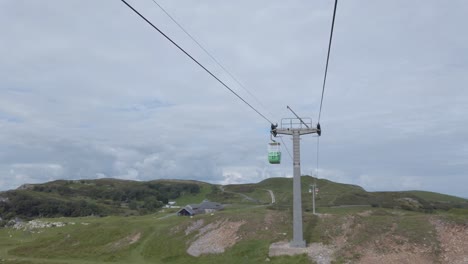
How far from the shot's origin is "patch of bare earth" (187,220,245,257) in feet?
164

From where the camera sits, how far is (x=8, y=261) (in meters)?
55.2

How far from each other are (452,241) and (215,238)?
87.8ft

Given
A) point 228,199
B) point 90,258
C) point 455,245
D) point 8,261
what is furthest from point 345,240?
point 228,199

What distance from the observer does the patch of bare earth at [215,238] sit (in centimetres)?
4995

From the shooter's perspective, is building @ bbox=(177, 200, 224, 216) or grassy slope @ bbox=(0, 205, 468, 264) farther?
building @ bbox=(177, 200, 224, 216)

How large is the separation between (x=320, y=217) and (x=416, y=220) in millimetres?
11301

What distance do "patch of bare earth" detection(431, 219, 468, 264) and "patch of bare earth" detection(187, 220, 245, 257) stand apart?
2254cm

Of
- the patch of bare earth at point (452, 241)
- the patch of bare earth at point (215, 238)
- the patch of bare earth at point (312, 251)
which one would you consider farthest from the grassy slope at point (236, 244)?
the patch of bare earth at point (215, 238)

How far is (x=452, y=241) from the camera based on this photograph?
40594 mm

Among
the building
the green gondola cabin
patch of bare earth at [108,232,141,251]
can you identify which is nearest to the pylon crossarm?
the green gondola cabin

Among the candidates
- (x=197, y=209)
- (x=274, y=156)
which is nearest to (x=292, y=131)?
(x=274, y=156)

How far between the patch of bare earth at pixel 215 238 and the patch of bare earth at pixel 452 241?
73.9ft

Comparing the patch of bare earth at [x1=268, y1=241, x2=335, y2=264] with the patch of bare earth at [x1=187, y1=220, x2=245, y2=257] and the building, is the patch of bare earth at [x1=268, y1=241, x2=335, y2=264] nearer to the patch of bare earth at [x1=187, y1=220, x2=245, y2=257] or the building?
the patch of bare earth at [x1=187, y1=220, x2=245, y2=257]

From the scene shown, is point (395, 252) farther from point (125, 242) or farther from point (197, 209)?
point (197, 209)
